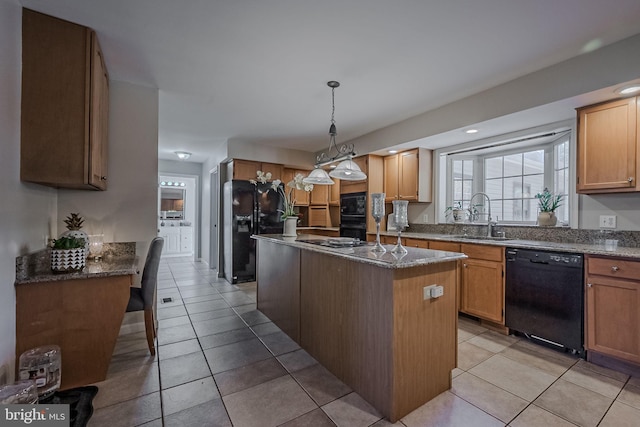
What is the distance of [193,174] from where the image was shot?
697 cm

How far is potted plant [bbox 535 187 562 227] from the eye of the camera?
3061mm

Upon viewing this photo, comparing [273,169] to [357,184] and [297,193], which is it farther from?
[357,184]

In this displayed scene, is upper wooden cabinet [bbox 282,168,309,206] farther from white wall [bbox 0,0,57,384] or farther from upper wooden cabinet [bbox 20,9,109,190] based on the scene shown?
white wall [bbox 0,0,57,384]

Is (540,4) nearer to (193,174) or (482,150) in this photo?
(482,150)

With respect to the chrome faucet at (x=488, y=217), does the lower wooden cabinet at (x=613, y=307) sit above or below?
below

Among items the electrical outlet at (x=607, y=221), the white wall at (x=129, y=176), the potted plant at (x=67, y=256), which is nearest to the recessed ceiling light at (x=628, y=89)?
the electrical outlet at (x=607, y=221)

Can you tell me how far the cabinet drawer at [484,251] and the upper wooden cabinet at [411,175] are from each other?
1242 millimetres

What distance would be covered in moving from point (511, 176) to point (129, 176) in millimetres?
4454

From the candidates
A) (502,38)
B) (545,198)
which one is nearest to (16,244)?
(502,38)

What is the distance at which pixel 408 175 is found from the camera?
4.36 meters

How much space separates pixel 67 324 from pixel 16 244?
1.95ft

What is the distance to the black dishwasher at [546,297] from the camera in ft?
7.74

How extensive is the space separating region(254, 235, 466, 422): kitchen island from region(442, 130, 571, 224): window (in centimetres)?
227

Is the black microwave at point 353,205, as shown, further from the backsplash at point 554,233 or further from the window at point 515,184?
the window at point 515,184
